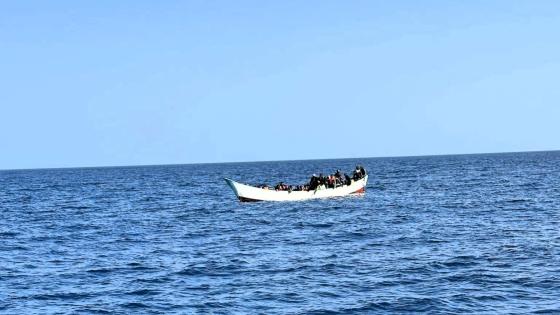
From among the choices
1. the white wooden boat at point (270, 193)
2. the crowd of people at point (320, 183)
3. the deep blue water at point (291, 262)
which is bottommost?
the deep blue water at point (291, 262)

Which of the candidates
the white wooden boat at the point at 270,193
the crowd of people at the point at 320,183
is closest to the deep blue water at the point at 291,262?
the white wooden boat at the point at 270,193

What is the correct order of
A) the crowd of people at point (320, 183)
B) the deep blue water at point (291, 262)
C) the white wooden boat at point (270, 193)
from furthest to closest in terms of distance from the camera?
the crowd of people at point (320, 183)
the white wooden boat at point (270, 193)
the deep blue water at point (291, 262)

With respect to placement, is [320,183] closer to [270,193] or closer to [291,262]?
[270,193]

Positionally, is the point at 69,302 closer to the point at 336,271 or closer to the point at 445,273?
the point at 336,271

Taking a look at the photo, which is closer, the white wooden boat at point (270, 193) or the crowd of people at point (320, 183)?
the white wooden boat at point (270, 193)

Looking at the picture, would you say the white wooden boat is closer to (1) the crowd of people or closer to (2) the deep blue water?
(1) the crowd of people

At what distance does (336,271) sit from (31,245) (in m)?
18.1

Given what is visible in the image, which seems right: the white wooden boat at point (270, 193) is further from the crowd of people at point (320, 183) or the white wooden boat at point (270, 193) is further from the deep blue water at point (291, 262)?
the deep blue water at point (291, 262)

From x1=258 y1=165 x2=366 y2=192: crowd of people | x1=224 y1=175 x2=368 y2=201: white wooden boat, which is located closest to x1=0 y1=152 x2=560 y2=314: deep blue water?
x1=224 y1=175 x2=368 y2=201: white wooden boat

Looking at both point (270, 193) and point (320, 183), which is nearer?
point (270, 193)

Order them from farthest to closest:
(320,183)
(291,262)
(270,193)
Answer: (320,183) → (270,193) → (291,262)

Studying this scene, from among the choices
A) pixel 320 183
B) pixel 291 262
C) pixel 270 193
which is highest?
pixel 320 183

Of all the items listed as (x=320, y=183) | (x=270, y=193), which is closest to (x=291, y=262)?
(x=270, y=193)

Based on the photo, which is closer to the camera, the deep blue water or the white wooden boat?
the deep blue water
